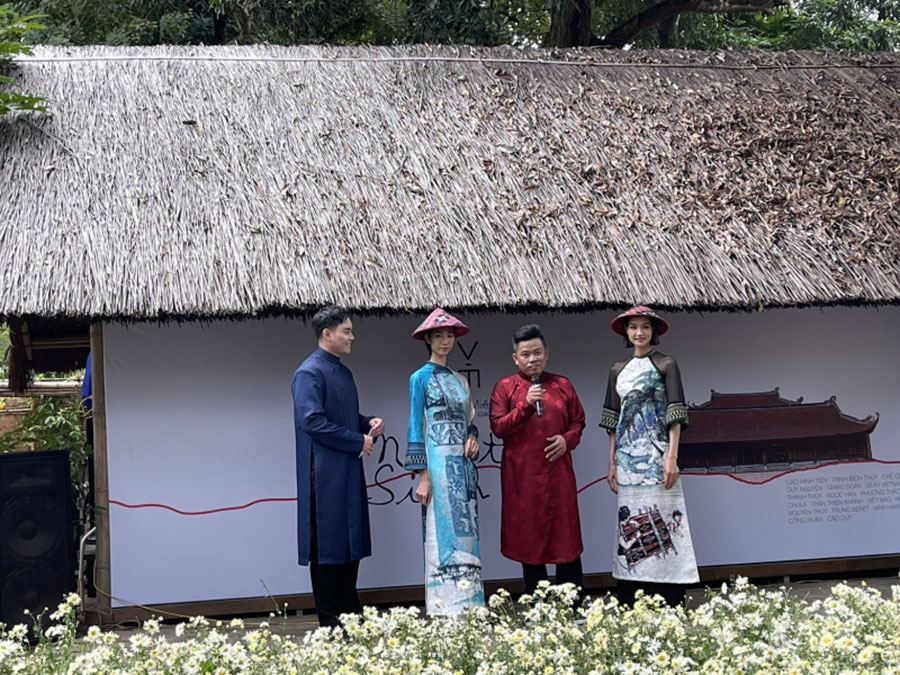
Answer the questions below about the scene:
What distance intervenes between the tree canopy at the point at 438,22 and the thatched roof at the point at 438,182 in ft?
7.30

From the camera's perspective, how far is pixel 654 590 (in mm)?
4898

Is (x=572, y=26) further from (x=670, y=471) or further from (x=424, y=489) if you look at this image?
(x=424, y=489)

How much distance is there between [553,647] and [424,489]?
1.78 m

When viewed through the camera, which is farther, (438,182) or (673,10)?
(673,10)

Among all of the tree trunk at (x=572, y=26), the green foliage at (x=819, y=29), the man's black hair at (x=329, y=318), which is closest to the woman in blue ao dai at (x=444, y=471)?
the man's black hair at (x=329, y=318)

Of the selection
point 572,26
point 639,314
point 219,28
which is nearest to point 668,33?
point 572,26

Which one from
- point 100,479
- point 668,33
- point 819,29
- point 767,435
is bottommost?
point 100,479

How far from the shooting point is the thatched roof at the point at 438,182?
5.18m

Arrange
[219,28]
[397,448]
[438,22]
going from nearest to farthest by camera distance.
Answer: [397,448], [438,22], [219,28]

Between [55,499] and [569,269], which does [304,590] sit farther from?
[569,269]

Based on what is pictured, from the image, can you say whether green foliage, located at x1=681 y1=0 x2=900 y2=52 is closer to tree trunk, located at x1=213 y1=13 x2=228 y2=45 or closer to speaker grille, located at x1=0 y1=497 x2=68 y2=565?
tree trunk, located at x1=213 y1=13 x2=228 y2=45

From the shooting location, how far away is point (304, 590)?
545 cm

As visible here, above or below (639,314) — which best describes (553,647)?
below

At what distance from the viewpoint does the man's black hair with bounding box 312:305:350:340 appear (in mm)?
4719
